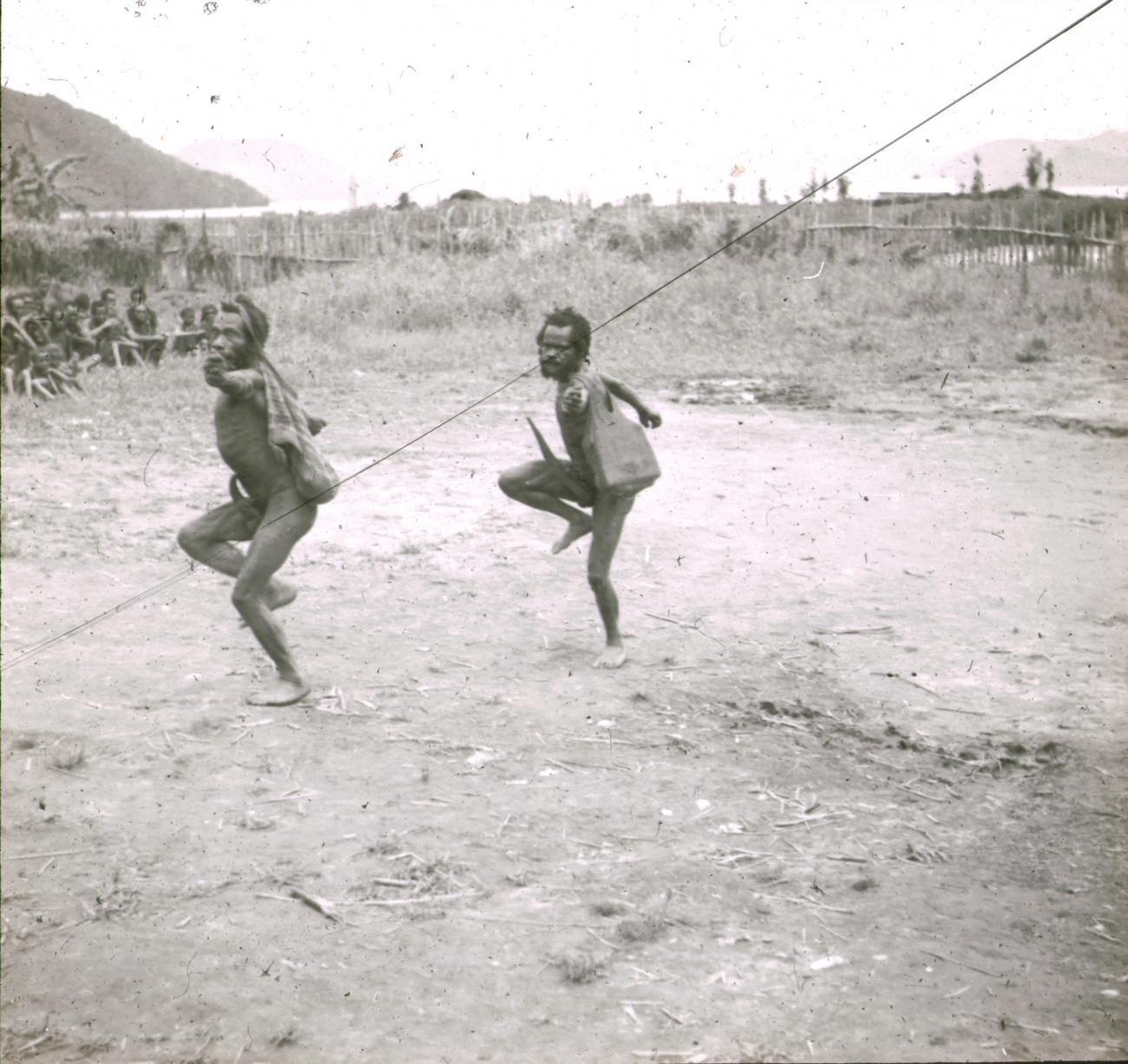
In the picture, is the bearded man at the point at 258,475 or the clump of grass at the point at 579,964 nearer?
the clump of grass at the point at 579,964

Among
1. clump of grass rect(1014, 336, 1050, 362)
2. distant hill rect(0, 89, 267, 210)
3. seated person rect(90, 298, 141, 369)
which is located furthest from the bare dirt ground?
seated person rect(90, 298, 141, 369)

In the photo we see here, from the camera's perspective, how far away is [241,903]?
12.3 feet

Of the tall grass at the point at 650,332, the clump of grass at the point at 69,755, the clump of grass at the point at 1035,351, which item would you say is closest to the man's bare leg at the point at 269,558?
the clump of grass at the point at 69,755

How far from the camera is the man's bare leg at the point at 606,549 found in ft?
19.0

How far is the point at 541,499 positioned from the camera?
585cm

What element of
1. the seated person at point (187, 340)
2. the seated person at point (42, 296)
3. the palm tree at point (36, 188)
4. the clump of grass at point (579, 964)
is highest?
the palm tree at point (36, 188)

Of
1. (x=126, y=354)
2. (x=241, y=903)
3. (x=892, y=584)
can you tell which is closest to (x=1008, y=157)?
(x=892, y=584)

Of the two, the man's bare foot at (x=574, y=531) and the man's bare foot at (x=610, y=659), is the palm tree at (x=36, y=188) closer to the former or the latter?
the man's bare foot at (x=574, y=531)

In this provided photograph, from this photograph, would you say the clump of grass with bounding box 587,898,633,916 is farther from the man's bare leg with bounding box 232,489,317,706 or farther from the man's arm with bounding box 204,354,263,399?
the man's arm with bounding box 204,354,263,399

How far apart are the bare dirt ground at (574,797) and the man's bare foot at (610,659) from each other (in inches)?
4.2

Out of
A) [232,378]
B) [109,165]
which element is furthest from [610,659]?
[109,165]

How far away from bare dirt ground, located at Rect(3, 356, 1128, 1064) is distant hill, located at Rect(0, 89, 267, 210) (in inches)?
92.5

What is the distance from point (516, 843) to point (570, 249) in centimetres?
1504

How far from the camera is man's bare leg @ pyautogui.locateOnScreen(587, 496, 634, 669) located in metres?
5.78
